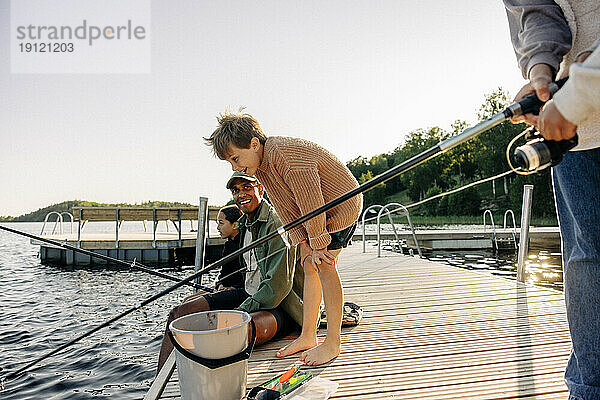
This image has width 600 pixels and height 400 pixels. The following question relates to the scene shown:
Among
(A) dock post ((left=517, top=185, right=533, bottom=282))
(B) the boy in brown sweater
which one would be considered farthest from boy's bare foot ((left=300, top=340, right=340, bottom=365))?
(A) dock post ((left=517, top=185, right=533, bottom=282))

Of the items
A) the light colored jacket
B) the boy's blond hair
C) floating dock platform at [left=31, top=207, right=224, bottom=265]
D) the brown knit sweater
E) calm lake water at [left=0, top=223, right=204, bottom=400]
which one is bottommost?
calm lake water at [left=0, top=223, right=204, bottom=400]

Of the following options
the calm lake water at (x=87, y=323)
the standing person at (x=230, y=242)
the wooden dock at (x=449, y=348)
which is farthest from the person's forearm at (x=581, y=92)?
the calm lake water at (x=87, y=323)

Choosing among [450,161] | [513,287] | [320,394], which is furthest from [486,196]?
[320,394]

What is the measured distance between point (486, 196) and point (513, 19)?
4264 cm

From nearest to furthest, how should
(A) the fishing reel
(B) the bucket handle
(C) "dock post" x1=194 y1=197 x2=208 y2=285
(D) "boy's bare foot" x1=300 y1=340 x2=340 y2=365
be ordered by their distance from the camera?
1. (A) the fishing reel
2. (B) the bucket handle
3. (D) "boy's bare foot" x1=300 y1=340 x2=340 y2=365
4. (C) "dock post" x1=194 y1=197 x2=208 y2=285

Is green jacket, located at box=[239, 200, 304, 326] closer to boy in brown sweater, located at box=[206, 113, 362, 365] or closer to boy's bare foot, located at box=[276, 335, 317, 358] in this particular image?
boy in brown sweater, located at box=[206, 113, 362, 365]

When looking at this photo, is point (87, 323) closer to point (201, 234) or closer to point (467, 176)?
point (201, 234)

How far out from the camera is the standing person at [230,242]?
11.4ft

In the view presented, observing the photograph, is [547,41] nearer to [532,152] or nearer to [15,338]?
[532,152]

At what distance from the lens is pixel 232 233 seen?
12.5ft

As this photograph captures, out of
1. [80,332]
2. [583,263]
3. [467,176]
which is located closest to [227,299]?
[583,263]

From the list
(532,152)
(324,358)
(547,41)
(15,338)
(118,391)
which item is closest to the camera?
(532,152)

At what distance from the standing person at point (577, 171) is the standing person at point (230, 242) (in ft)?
8.13

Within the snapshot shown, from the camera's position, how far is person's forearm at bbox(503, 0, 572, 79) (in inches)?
48.8
